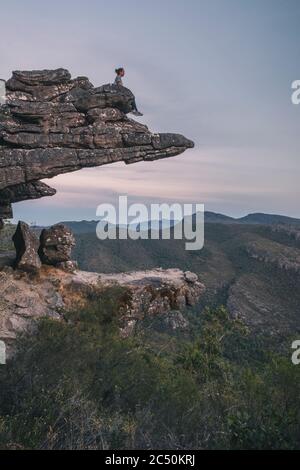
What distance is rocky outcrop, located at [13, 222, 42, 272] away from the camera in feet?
79.2

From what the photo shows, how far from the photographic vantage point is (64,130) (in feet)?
76.3

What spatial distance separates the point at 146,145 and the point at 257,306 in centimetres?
6936

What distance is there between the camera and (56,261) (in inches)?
1019

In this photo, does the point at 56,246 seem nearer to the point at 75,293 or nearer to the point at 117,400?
the point at 75,293

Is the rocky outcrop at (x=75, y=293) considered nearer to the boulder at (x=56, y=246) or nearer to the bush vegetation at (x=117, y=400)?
the boulder at (x=56, y=246)

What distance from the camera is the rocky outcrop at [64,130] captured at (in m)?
22.7

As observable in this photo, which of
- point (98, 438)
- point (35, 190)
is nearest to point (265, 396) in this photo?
point (98, 438)

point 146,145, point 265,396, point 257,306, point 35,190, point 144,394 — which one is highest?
point 146,145

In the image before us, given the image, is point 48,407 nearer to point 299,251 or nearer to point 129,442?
point 129,442

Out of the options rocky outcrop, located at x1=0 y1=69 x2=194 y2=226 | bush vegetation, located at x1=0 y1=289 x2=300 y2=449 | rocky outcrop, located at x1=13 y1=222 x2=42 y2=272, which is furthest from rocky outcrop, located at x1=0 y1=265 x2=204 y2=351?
rocky outcrop, located at x1=0 y1=69 x2=194 y2=226

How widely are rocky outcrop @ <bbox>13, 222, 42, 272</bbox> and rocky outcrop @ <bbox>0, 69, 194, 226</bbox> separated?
3.11 meters

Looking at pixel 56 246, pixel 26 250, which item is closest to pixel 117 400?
pixel 26 250

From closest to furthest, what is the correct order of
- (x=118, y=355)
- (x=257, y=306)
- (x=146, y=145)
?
(x=118, y=355) → (x=146, y=145) → (x=257, y=306)

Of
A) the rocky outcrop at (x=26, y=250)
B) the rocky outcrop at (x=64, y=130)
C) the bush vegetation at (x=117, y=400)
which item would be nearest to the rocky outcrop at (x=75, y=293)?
the rocky outcrop at (x=26, y=250)
